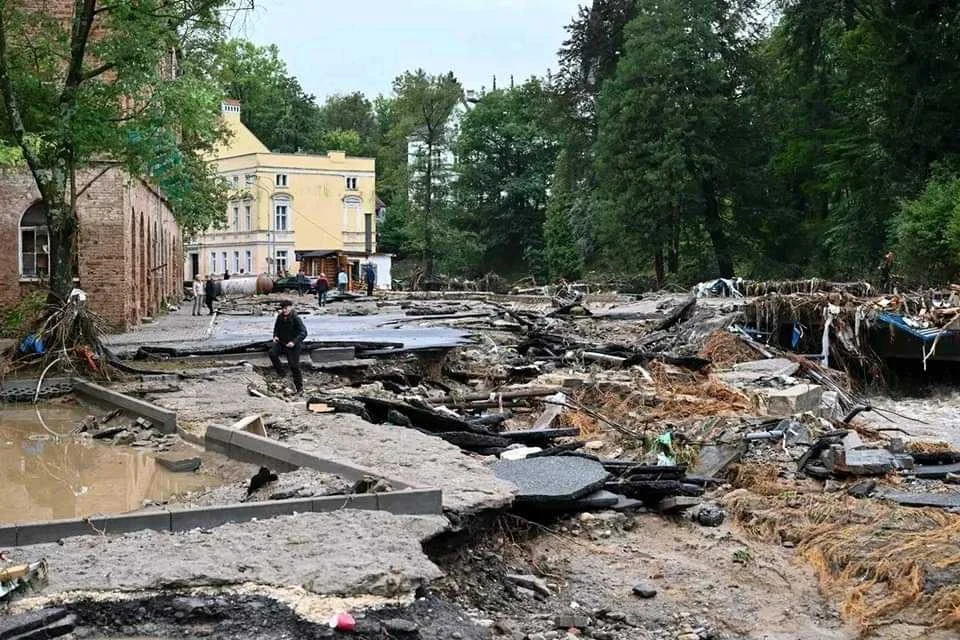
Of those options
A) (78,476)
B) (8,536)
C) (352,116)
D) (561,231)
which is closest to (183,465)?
(78,476)

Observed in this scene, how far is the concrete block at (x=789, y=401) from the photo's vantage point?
45.9 ft

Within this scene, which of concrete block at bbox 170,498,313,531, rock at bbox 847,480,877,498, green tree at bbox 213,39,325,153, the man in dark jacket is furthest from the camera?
green tree at bbox 213,39,325,153

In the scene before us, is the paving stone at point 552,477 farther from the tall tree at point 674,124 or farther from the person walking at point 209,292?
the tall tree at point 674,124

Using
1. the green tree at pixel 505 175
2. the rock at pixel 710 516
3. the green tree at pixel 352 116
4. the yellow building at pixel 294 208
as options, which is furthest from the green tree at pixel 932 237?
the green tree at pixel 352 116

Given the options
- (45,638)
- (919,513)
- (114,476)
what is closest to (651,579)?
(919,513)

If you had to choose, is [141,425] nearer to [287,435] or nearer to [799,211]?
[287,435]

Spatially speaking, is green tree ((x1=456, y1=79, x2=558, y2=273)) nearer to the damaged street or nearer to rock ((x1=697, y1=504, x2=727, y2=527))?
the damaged street

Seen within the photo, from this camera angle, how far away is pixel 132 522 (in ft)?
22.5

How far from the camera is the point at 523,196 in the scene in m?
75.9

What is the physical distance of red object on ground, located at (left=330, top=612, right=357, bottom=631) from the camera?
207 inches

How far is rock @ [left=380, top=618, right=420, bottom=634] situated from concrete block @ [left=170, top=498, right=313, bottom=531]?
2.00m

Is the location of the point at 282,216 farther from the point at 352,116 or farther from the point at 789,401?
the point at 789,401

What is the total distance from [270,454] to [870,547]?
553cm

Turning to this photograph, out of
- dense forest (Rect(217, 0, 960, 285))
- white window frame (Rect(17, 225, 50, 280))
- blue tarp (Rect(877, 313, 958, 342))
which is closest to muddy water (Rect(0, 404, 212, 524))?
white window frame (Rect(17, 225, 50, 280))
